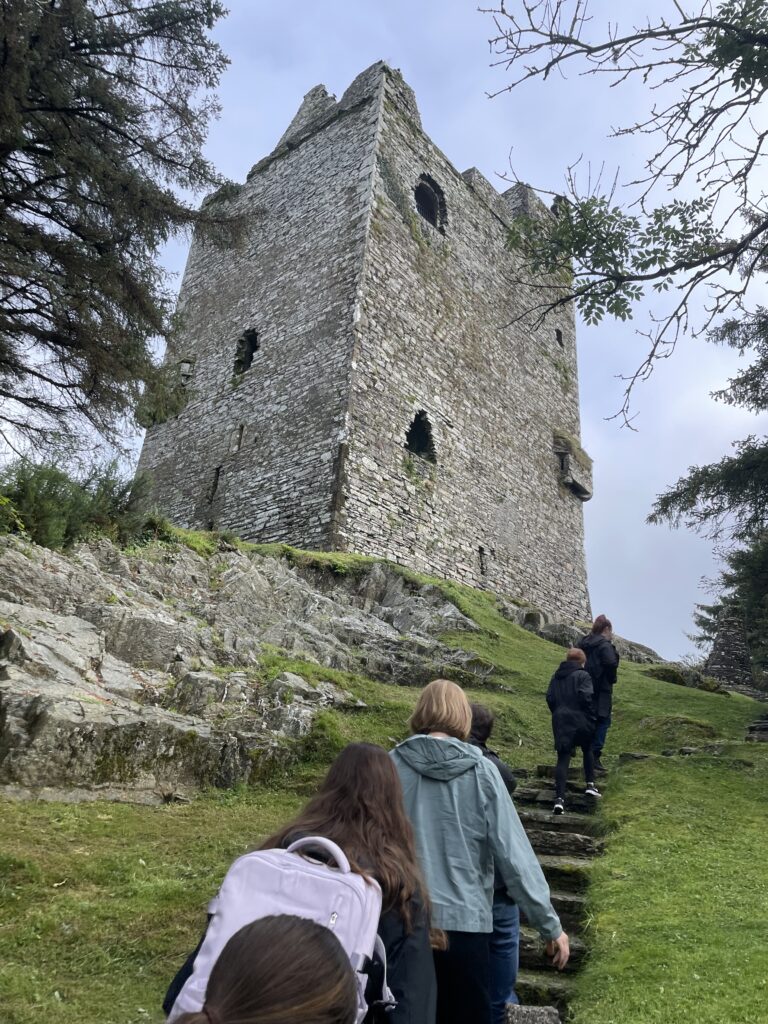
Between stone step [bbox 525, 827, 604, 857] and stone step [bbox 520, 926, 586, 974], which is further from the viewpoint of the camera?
stone step [bbox 525, 827, 604, 857]

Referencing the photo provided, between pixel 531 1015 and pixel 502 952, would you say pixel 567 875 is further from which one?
pixel 502 952

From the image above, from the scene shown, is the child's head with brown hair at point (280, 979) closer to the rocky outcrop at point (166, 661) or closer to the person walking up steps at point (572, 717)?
the rocky outcrop at point (166, 661)

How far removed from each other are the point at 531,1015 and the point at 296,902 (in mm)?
1971

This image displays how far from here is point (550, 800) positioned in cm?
604

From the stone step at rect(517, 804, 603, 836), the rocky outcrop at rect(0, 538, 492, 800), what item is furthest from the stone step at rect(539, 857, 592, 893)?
the rocky outcrop at rect(0, 538, 492, 800)

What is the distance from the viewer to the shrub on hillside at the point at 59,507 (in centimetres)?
804

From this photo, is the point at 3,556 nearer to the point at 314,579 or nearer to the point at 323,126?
the point at 314,579

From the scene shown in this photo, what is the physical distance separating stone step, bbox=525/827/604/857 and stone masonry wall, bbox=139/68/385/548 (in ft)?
26.5

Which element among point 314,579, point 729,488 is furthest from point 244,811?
point 729,488

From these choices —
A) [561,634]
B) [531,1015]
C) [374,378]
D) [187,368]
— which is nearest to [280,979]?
[531,1015]

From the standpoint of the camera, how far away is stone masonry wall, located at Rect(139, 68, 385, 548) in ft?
46.8

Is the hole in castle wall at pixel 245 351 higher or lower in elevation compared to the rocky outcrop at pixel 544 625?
higher

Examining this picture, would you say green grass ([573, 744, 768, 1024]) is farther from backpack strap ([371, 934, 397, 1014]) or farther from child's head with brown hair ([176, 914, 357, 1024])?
child's head with brown hair ([176, 914, 357, 1024])

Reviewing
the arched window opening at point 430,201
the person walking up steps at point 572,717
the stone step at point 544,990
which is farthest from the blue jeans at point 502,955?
the arched window opening at point 430,201
